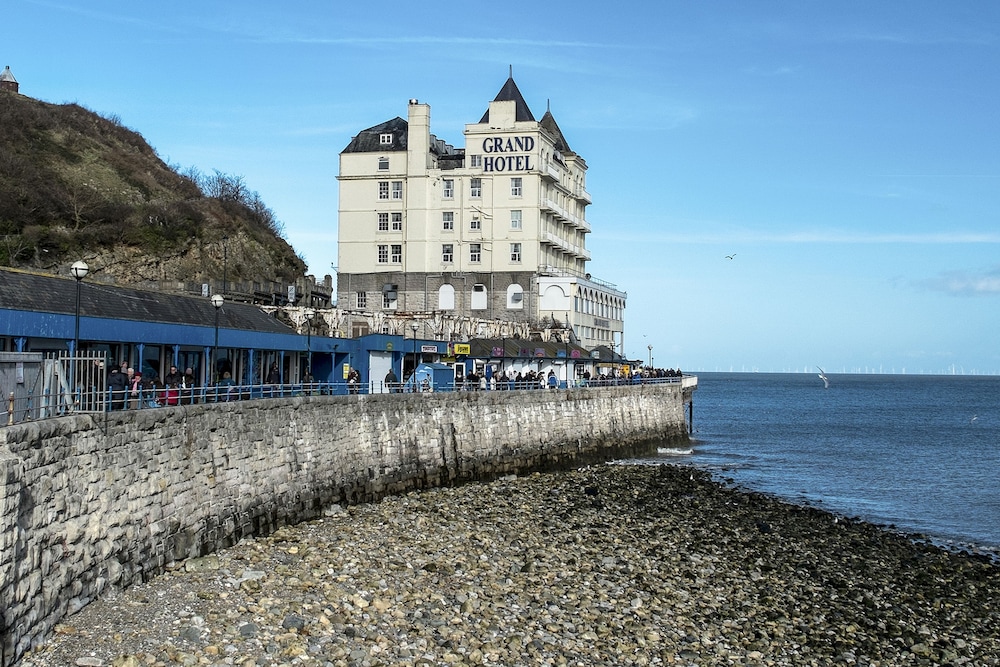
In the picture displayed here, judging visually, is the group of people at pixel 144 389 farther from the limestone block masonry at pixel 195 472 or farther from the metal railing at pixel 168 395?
the limestone block masonry at pixel 195 472

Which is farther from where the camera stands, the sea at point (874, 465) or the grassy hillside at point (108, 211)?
the grassy hillside at point (108, 211)

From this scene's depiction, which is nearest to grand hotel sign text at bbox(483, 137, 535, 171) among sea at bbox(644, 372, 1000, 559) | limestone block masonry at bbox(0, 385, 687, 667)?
sea at bbox(644, 372, 1000, 559)

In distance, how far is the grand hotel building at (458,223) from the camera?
77625mm

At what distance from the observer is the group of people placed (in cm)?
2139

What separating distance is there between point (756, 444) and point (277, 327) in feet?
122

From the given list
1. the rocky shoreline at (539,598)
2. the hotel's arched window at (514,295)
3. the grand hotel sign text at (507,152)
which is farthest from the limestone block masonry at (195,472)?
the grand hotel sign text at (507,152)

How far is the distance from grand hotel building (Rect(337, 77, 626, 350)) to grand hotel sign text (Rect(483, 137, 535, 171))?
0.07m

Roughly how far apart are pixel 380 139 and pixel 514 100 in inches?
411

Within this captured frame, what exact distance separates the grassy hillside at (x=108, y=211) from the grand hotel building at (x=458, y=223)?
24.4 feet

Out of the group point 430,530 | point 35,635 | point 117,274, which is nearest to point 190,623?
point 35,635

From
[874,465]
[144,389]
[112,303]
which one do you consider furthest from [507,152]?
[144,389]

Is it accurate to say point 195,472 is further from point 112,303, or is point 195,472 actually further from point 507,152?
point 507,152

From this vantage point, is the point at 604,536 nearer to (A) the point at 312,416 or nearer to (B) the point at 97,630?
(A) the point at 312,416

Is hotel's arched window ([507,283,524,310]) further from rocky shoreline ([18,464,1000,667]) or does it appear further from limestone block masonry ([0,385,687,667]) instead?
rocky shoreline ([18,464,1000,667])
